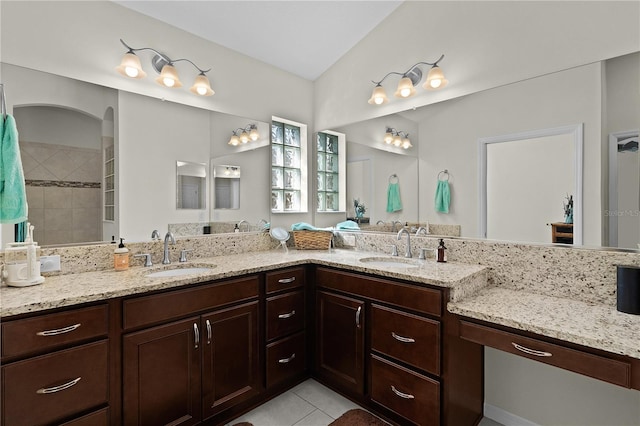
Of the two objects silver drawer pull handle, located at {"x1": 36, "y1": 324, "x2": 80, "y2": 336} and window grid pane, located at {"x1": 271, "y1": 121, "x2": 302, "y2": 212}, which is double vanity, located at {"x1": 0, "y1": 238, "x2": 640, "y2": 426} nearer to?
silver drawer pull handle, located at {"x1": 36, "y1": 324, "x2": 80, "y2": 336}

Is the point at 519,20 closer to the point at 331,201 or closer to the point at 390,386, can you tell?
the point at 331,201

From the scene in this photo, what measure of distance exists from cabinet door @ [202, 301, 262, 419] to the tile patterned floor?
0.14 metres

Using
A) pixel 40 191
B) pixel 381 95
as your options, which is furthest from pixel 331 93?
pixel 40 191

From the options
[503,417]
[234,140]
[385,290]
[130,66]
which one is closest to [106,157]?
[130,66]

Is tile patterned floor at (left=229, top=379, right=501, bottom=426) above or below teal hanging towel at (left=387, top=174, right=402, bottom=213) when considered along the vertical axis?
below

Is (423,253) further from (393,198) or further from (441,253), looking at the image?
(393,198)

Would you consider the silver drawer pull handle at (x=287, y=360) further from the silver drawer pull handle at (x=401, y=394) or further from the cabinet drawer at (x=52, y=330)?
the cabinet drawer at (x=52, y=330)

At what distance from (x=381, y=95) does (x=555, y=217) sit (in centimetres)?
153

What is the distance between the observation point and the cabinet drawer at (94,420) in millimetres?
1364

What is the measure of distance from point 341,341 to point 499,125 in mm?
1722

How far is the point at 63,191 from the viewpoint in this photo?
1838 millimetres

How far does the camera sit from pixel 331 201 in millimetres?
3107

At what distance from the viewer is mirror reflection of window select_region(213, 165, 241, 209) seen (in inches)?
100.0

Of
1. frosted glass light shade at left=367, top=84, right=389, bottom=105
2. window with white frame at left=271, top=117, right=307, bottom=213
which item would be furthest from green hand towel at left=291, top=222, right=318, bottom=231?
frosted glass light shade at left=367, top=84, right=389, bottom=105
